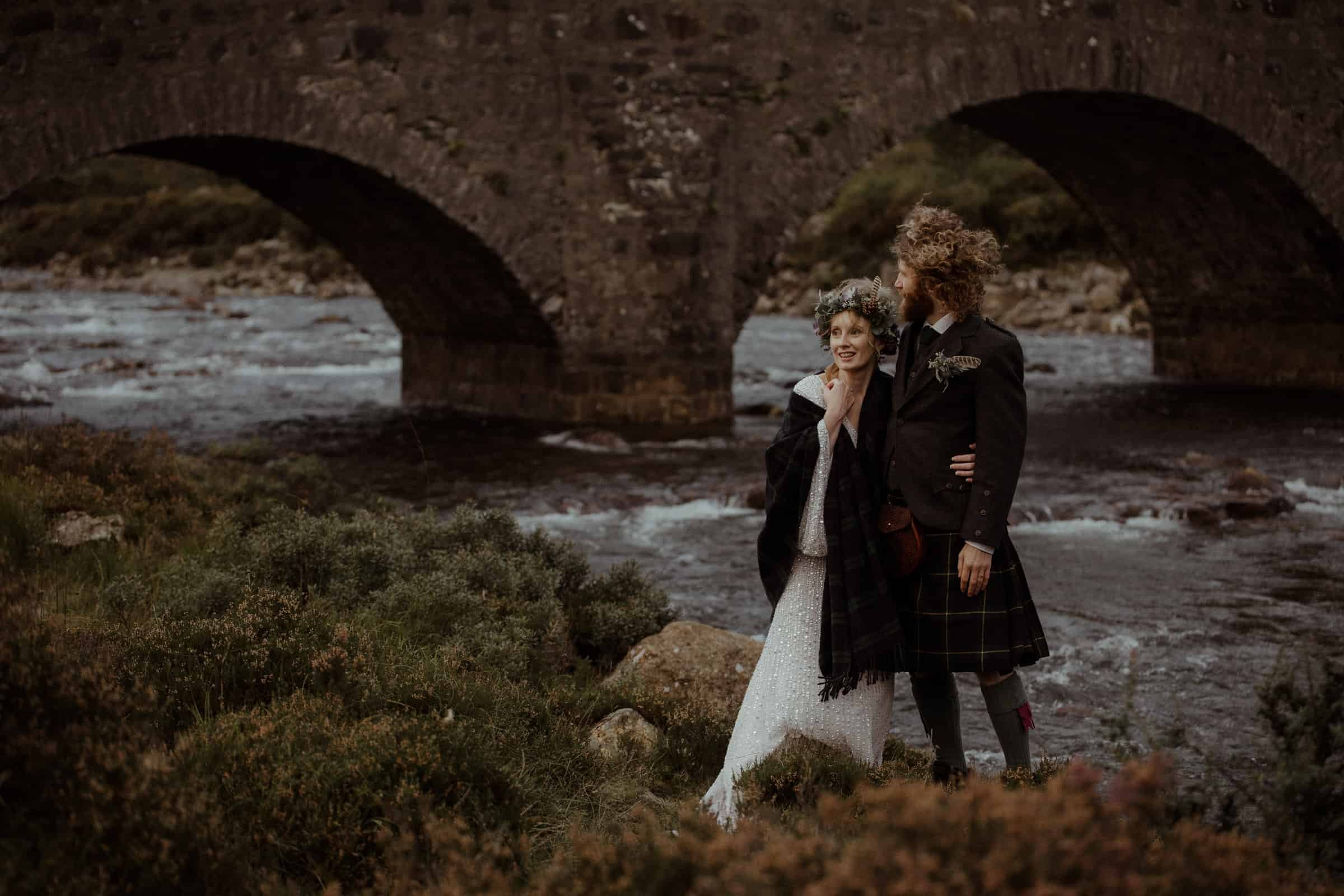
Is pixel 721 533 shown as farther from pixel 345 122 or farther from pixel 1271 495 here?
pixel 345 122

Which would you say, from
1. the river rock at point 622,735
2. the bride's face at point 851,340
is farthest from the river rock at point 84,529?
the bride's face at point 851,340

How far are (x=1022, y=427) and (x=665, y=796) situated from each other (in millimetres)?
1623

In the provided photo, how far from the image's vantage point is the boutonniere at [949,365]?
3980 mm

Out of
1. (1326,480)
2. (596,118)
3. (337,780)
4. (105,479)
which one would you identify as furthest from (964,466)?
(596,118)

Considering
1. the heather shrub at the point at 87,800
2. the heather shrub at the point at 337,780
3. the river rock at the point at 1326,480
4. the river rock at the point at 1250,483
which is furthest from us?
the river rock at the point at 1326,480

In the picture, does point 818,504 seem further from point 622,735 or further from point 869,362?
point 622,735

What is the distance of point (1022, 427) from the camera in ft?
13.1

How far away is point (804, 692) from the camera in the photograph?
405cm

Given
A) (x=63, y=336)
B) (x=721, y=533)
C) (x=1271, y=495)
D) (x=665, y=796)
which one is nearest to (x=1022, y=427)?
(x=665, y=796)

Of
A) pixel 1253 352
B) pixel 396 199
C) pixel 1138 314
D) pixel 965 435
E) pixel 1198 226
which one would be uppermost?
pixel 1198 226

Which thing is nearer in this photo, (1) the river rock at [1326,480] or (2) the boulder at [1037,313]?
(1) the river rock at [1326,480]

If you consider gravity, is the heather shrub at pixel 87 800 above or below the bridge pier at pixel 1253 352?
below

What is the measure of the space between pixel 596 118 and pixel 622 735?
10.2 m

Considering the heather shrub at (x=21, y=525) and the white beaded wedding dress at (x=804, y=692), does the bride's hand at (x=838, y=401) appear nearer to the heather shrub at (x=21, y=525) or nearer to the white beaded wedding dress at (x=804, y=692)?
the white beaded wedding dress at (x=804, y=692)
